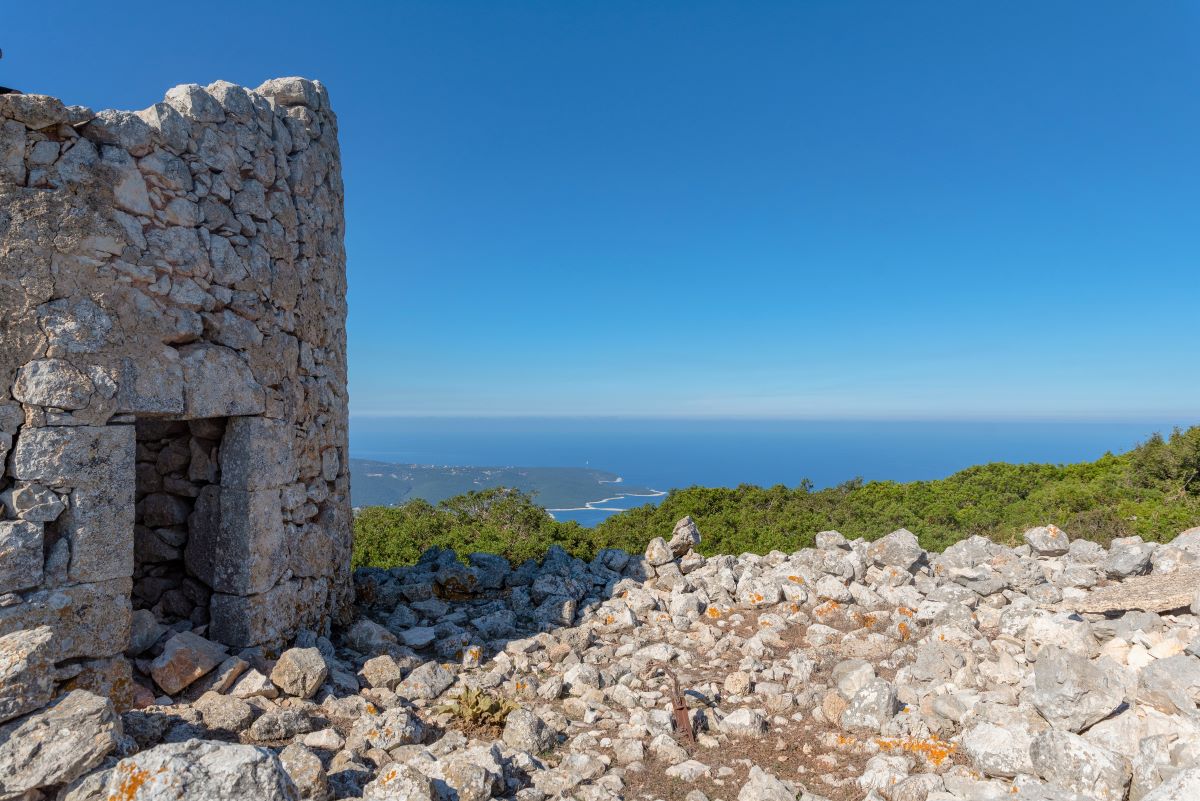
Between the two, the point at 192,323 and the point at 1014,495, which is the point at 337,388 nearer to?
the point at 192,323

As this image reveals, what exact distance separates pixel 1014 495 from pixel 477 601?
11.3 m

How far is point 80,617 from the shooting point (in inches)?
182

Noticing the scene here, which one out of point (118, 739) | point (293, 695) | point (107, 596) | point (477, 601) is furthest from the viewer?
point (477, 601)

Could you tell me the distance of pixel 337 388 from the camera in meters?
7.29

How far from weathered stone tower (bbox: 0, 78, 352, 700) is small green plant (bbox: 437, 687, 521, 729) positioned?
2.00 metres

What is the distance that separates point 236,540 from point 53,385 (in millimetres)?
1904

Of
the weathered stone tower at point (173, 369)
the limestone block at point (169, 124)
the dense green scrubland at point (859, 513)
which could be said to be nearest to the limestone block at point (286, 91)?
the weathered stone tower at point (173, 369)

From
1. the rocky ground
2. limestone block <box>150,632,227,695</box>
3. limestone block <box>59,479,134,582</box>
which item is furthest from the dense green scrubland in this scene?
limestone block <box>59,479,134,582</box>

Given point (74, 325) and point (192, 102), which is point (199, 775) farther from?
point (192, 102)

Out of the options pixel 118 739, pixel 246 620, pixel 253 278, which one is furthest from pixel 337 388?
pixel 118 739

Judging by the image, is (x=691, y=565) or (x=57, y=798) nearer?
(x=57, y=798)

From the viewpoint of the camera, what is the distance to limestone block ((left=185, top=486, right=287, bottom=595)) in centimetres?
577

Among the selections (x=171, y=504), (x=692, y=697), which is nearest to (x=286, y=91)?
(x=171, y=504)

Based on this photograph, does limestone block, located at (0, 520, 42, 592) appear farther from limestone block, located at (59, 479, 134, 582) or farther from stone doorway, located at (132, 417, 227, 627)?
stone doorway, located at (132, 417, 227, 627)
